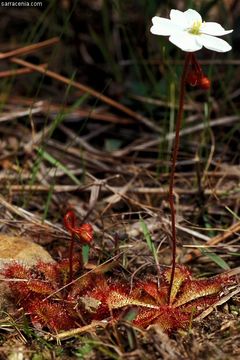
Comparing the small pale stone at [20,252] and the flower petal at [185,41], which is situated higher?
the flower petal at [185,41]

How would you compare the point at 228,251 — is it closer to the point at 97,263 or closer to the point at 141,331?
the point at 97,263

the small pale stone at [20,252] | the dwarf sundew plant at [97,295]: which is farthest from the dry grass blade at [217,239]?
the small pale stone at [20,252]

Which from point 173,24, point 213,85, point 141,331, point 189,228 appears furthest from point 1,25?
point 141,331

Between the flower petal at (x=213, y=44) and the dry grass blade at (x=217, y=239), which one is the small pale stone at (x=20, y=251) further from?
the flower petal at (x=213, y=44)

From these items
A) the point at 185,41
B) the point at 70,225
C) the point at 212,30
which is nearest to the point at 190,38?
the point at 185,41

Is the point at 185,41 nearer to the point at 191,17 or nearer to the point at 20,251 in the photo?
the point at 191,17

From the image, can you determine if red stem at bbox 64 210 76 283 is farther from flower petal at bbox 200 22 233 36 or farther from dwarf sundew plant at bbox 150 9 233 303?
flower petal at bbox 200 22 233 36

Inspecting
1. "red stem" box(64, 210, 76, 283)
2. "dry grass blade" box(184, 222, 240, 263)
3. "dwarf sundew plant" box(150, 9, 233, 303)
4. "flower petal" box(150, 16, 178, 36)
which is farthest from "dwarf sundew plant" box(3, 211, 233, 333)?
"flower petal" box(150, 16, 178, 36)
